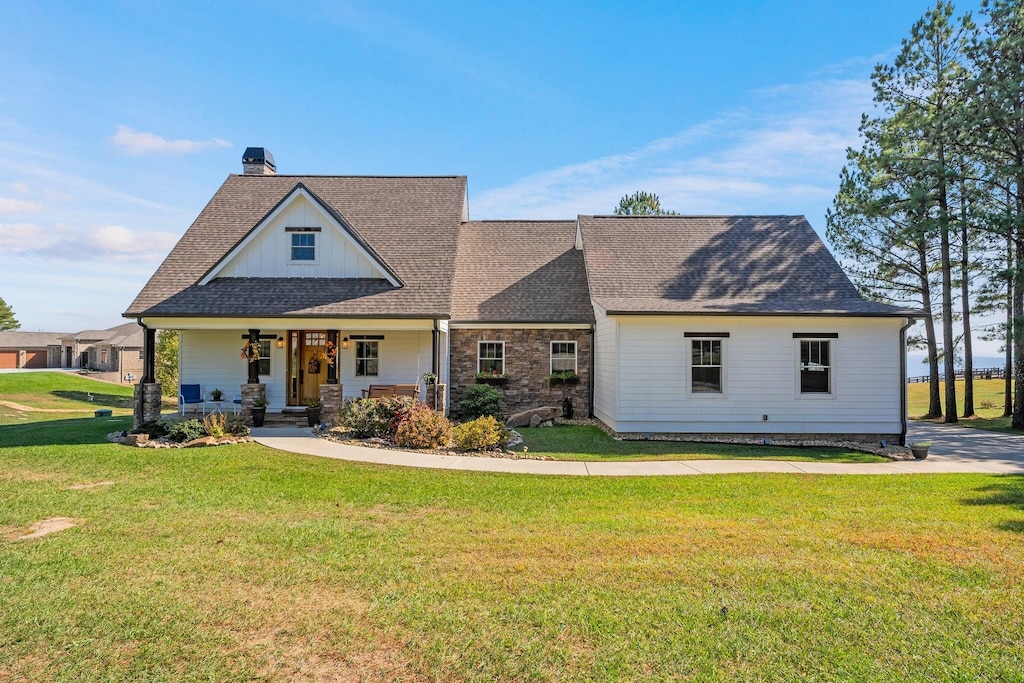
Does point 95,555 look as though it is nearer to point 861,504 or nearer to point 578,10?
point 861,504

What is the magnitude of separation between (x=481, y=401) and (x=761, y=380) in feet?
24.6

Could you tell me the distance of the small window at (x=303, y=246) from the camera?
16.8 m

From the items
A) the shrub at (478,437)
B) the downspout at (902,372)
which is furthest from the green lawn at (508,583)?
the downspout at (902,372)

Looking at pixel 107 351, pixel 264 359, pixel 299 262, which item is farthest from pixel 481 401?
pixel 107 351

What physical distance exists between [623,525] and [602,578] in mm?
1756

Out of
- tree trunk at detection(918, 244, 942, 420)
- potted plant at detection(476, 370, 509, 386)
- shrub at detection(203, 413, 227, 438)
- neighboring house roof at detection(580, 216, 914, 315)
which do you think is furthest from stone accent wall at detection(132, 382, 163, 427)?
tree trunk at detection(918, 244, 942, 420)

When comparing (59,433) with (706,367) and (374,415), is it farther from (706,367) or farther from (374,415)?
(706,367)

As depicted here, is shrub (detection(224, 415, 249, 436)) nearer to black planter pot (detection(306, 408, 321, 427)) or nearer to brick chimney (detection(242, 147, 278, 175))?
black planter pot (detection(306, 408, 321, 427))

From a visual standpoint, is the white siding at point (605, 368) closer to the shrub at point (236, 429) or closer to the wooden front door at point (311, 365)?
the wooden front door at point (311, 365)

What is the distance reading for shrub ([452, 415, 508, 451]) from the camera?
1204 centimetres

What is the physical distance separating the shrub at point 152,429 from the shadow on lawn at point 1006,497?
15118 millimetres

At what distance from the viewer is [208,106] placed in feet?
42.9

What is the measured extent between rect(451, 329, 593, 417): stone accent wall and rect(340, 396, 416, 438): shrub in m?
3.75

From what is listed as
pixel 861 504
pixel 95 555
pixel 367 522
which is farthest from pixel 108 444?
pixel 861 504
